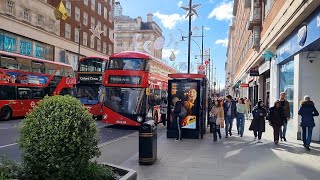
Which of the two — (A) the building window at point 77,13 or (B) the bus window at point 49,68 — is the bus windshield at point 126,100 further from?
(A) the building window at point 77,13

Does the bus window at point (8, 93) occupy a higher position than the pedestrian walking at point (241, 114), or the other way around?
the bus window at point (8, 93)

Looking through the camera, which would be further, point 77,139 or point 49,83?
point 49,83

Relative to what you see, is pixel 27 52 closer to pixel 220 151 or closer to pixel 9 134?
pixel 9 134

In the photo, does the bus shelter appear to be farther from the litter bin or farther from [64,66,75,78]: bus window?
[64,66,75,78]: bus window

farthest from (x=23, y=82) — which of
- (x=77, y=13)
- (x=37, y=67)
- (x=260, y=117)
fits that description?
(x=77, y=13)

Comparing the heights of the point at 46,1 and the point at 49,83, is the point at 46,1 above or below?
above

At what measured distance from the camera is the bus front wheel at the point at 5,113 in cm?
2017

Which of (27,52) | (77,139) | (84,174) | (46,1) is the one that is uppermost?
(46,1)

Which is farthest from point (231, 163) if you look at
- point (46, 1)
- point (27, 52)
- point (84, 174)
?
point (46, 1)

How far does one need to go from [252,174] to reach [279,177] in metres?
0.54

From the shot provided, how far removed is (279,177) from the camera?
7129 millimetres

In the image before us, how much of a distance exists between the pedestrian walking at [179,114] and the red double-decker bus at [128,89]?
4.01 metres

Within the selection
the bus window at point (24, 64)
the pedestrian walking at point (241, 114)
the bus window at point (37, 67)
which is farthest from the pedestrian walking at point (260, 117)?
the bus window at point (37, 67)

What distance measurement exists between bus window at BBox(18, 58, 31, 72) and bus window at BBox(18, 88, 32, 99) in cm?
127
